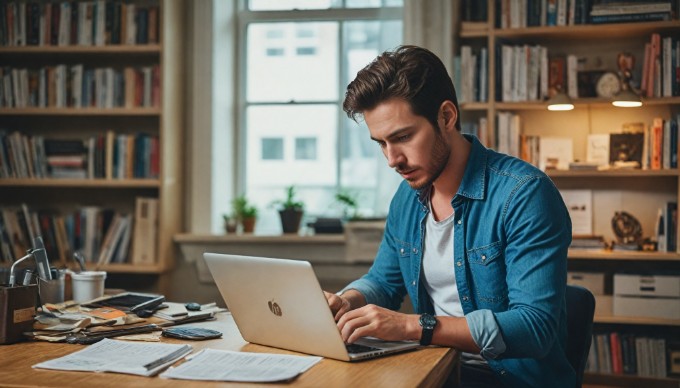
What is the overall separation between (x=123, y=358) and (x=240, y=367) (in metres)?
0.25

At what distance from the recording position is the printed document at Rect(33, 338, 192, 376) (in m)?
1.56

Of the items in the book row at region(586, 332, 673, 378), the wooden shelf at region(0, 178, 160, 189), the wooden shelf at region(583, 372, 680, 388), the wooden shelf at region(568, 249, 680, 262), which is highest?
the wooden shelf at region(0, 178, 160, 189)

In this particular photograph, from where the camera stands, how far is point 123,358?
5.41 ft

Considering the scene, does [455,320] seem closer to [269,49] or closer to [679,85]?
[679,85]

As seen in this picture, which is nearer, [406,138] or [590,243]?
[406,138]

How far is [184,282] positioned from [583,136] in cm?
210

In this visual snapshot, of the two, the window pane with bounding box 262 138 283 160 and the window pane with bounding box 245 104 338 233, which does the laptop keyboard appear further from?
the window pane with bounding box 262 138 283 160

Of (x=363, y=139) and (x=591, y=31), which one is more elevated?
(x=591, y=31)

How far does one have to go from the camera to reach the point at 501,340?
1699 mm

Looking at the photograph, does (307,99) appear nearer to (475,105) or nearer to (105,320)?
(475,105)

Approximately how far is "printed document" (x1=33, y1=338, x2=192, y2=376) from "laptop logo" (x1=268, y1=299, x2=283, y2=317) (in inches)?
7.4

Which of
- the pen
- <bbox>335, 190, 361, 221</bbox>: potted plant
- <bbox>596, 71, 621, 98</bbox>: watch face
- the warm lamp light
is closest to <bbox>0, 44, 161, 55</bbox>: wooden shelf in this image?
<bbox>335, 190, 361, 221</bbox>: potted plant

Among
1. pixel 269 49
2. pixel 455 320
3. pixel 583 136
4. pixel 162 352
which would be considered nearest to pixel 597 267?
pixel 583 136

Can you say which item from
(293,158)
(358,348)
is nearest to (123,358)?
(358,348)
